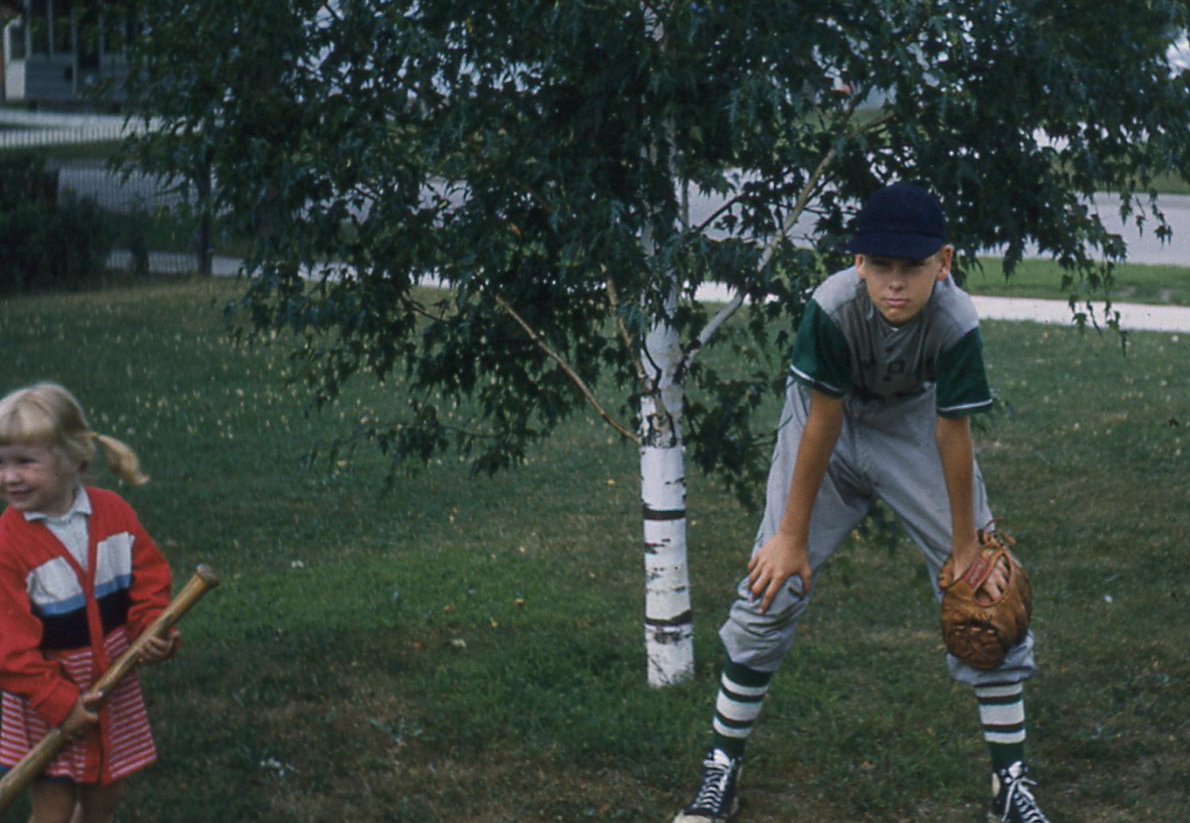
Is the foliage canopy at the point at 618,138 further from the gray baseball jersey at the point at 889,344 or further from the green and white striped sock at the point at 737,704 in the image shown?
the green and white striped sock at the point at 737,704

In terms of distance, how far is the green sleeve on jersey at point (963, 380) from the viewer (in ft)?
13.2

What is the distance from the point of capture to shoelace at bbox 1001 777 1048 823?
13.9ft

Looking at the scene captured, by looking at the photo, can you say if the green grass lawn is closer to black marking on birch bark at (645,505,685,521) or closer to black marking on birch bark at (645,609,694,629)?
black marking on birch bark at (645,609,694,629)

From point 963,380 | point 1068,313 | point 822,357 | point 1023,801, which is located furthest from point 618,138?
point 1068,313

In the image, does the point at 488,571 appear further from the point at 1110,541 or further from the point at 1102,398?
the point at 1102,398

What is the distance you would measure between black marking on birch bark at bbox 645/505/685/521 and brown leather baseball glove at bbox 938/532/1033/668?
1157 millimetres

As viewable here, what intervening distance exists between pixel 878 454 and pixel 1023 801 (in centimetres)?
99

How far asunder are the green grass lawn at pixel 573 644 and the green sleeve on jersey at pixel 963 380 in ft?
3.72

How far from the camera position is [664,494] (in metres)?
5.21

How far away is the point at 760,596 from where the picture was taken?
4262 millimetres

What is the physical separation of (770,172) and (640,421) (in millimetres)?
917

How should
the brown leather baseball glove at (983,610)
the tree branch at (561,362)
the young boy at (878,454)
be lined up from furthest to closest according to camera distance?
the tree branch at (561,362)
the brown leather baseball glove at (983,610)
the young boy at (878,454)

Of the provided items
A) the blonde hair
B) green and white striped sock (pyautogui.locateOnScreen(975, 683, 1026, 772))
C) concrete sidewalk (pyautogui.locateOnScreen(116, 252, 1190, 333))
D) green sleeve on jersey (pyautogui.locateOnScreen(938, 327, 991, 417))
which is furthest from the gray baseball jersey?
concrete sidewalk (pyautogui.locateOnScreen(116, 252, 1190, 333))

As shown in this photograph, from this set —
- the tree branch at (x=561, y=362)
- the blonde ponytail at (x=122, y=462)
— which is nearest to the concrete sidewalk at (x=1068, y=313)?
the tree branch at (x=561, y=362)
